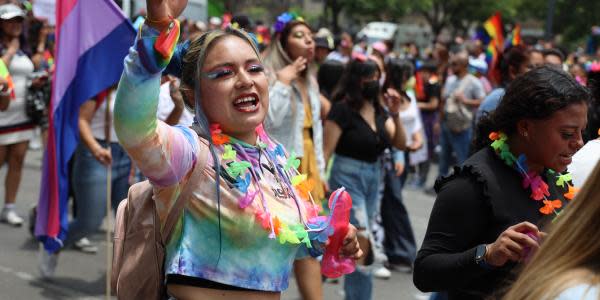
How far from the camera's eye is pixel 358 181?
6449mm

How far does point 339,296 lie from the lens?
22.7 ft

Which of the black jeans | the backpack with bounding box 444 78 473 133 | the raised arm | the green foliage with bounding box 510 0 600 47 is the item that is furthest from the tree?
the raised arm

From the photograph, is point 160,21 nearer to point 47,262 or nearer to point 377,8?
point 47,262

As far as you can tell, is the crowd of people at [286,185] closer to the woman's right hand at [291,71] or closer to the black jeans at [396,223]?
the woman's right hand at [291,71]

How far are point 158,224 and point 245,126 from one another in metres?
0.42

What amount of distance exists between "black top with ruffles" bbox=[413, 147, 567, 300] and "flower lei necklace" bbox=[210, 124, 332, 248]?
14.5 inches

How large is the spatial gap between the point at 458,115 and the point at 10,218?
5.46m

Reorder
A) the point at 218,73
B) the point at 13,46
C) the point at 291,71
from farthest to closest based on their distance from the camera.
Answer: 1. the point at 13,46
2. the point at 291,71
3. the point at 218,73

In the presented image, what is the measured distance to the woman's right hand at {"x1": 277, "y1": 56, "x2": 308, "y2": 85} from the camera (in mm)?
5879

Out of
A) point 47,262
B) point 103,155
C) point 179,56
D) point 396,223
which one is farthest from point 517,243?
point 396,223

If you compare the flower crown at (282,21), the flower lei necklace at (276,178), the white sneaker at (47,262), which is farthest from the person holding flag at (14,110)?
the flower lei necklace at (276,178)

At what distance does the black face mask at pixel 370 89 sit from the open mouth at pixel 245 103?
11.3ft

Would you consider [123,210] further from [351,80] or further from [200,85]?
[351,80]

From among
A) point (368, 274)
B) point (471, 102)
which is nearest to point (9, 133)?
point (368, 274)
